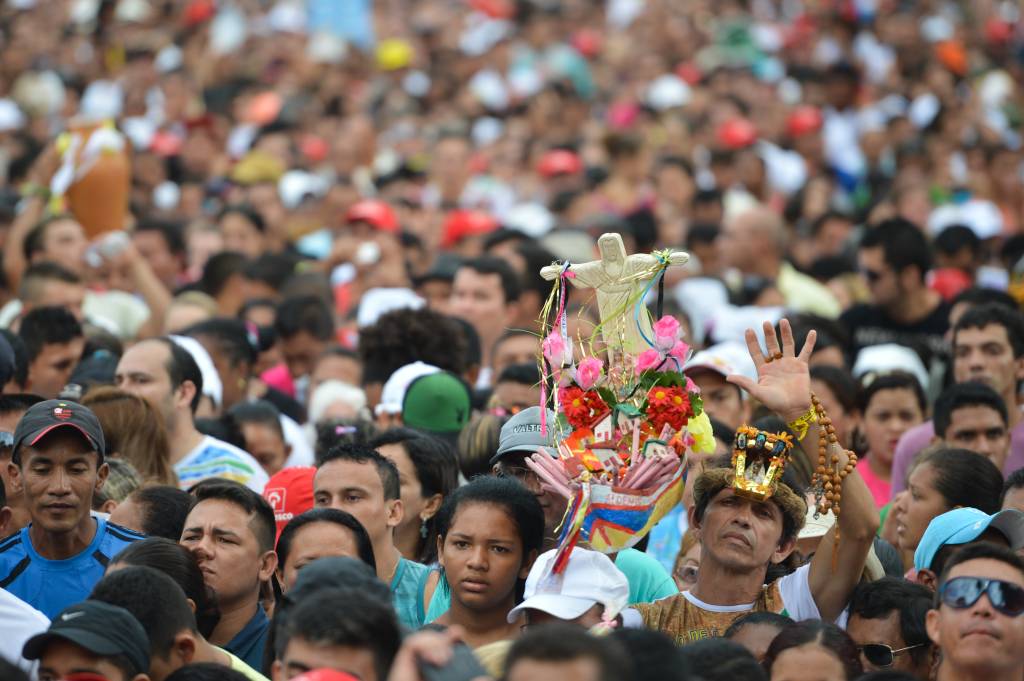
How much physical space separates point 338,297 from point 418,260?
113cm

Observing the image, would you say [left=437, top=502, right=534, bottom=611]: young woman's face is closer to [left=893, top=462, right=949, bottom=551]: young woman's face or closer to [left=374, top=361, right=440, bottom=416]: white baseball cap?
[left=893, top=462, right=949, bottom=551]: young woman's face

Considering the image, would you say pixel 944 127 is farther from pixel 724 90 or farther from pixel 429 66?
pixel 429 66

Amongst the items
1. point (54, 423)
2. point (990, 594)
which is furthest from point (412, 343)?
point (990, 594)

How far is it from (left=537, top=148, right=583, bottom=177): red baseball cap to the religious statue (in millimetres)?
10727

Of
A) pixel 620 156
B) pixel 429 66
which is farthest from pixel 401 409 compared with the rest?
pixel 429 66

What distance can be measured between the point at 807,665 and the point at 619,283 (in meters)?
1.46

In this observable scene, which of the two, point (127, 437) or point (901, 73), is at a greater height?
point (901, 73)

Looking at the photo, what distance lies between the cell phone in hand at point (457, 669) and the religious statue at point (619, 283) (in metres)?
1.67

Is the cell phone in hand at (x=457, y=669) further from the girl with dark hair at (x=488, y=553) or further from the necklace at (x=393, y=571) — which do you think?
the necklace at (x=393, y=571)

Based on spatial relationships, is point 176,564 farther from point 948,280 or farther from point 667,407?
point 948,280

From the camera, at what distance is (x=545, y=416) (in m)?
5.81

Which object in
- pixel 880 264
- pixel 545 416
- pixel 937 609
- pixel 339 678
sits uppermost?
pixel 880 264

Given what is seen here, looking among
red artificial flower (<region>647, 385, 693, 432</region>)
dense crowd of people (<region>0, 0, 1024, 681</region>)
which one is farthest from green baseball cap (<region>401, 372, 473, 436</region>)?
red artificial flower (<region>647, 385, 693, 432</region>)

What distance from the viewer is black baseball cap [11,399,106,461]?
20.4 ft
